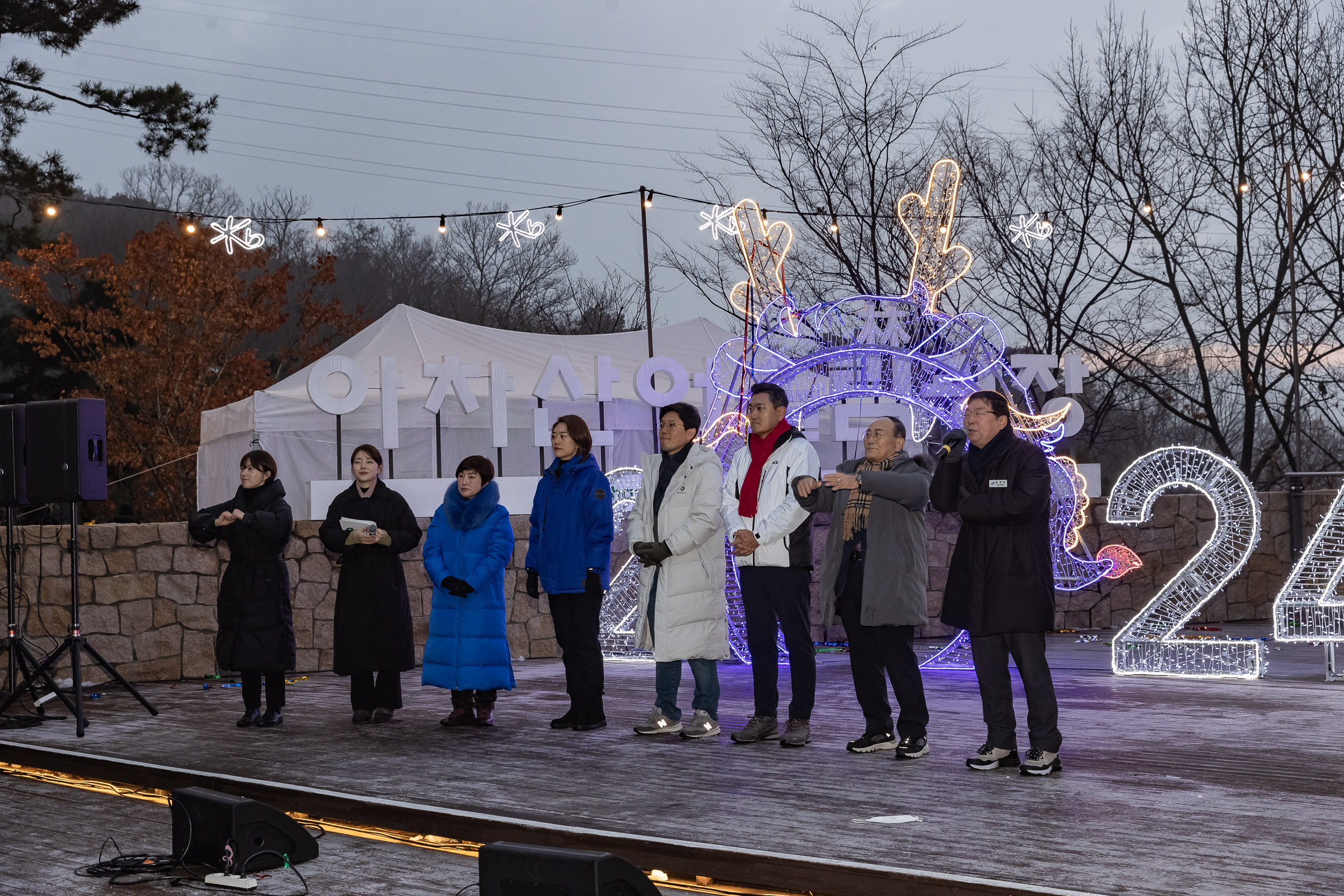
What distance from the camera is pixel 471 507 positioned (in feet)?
25.0

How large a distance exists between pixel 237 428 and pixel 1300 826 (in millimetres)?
15901

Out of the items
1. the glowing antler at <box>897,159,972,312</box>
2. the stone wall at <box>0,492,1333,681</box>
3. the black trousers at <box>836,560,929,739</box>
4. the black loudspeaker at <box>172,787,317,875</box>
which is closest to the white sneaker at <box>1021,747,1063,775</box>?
the black trousers at <box>836,560,929,739</box>

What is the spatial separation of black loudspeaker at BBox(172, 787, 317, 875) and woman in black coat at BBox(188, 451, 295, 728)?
10.0 feet

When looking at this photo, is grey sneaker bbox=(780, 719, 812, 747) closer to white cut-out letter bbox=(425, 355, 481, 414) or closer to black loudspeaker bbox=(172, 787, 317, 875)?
black loudspeaker bbox=(172, 787, 317, 875)

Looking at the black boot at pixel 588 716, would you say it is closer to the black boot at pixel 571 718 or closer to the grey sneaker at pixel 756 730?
the black boot at pixel 571 718

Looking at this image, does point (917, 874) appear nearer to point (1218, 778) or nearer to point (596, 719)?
point (1218, 778)

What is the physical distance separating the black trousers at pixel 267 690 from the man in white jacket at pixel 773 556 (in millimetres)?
2748

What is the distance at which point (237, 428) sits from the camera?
18234 mm

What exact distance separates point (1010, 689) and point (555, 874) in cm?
297

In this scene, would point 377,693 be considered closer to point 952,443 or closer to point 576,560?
point 576,560

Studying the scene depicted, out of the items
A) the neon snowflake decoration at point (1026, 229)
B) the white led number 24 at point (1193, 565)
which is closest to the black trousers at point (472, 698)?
the white led number 24 at point (1193, 565)

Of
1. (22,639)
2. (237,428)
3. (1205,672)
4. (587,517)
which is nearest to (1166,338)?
(1205,672)

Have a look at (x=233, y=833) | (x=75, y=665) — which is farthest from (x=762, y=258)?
(x=233, y=833)

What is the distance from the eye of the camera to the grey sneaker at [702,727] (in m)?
6.84
